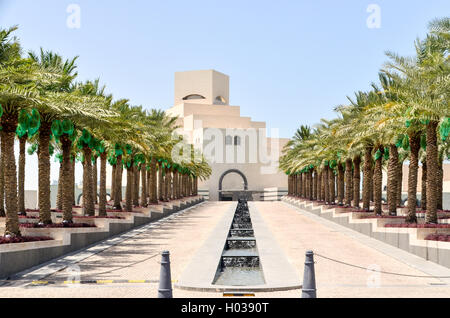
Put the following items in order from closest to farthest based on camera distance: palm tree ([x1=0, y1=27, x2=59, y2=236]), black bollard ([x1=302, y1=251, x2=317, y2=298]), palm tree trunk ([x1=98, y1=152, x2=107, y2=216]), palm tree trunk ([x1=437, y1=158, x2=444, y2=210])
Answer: black bollard ([x1=302, y1=251, x2=317, y2=298]) → palm tree ([x1=0, y1=27, x2=59, y2=236]) → palm tree trunk ([x1=98, y1=152, x2=107, y2=216]) → palm tree trunk ([x1=437, y1=158, x2=444, y2=210])

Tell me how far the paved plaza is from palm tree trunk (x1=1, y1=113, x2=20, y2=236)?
1.95 metres

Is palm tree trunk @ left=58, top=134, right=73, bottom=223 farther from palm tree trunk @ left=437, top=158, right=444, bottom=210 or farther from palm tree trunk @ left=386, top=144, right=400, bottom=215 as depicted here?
palm tree trunk @ left=437, top=158, right=444, bottom=210

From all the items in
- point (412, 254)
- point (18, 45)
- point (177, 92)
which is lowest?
point (412, 254)

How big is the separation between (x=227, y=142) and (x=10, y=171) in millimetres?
76075

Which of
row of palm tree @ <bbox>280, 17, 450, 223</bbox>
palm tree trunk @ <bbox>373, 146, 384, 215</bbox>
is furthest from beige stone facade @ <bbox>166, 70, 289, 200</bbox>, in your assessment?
palm tree trunk @ <bbox>373, 146, 384, 215</bbox>

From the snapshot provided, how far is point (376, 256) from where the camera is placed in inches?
628

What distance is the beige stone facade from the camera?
9006 cm

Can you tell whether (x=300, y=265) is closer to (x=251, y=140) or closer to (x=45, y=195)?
Answer: (x=45, y=195)

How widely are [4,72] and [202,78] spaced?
91475mm

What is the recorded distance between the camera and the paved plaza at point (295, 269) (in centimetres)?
1010

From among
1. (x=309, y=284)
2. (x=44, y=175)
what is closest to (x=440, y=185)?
(x=44, y=175)

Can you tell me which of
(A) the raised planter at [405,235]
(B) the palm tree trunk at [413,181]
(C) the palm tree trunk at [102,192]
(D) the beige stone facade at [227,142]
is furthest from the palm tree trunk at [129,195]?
(D) the beige stone facade at [227,142]

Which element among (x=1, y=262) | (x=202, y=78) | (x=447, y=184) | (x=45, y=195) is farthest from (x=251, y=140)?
(x=1, y=262)

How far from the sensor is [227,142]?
298ft
